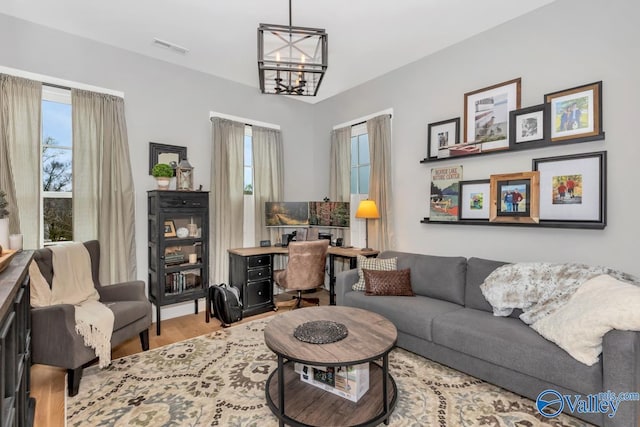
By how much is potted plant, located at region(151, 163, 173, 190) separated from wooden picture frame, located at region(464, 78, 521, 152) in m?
3.21

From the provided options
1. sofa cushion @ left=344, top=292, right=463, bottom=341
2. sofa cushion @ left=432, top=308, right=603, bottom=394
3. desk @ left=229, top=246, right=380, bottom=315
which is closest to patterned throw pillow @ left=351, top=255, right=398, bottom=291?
sofa cushion @ left=344, top=292, right=463, bottom=341

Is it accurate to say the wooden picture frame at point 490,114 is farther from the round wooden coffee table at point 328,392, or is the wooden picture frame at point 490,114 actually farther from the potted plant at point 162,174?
the potted plant at point 162,174

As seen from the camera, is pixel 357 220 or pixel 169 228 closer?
pixel 169 228

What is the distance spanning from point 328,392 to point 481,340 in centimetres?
→ 114

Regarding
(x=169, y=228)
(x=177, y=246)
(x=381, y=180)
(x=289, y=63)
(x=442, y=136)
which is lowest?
(x=177, y=246)

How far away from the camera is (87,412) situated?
202 cm

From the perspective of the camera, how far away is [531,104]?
2.82 meters

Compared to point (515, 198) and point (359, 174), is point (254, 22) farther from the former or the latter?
point (515, 198)

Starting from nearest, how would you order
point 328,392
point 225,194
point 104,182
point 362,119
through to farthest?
point 328,392
point 104,182
point 225,194
point 362,119

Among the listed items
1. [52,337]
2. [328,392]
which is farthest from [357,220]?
[52,337]

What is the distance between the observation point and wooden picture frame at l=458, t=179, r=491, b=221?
3.12m

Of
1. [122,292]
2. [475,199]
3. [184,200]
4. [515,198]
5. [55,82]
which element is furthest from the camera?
[184,200]

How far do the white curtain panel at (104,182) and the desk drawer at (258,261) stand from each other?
1.28 metres

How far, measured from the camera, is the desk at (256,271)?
3.88 m
